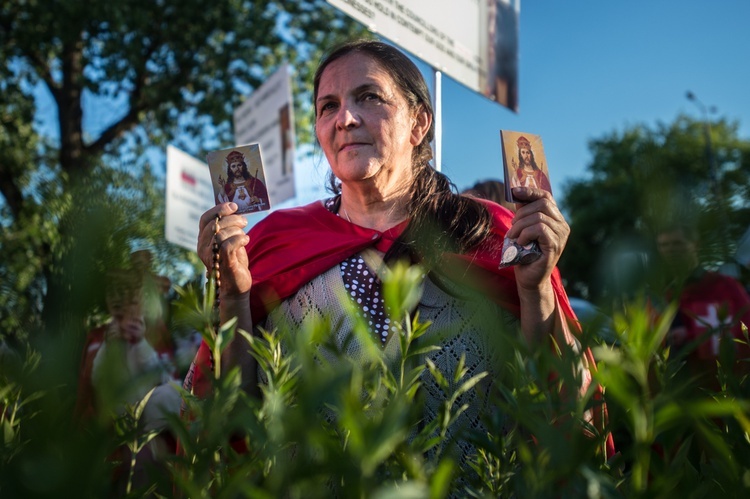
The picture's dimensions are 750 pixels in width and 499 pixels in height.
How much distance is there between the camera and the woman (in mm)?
1901

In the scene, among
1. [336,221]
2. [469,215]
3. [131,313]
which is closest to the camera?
[131,313]

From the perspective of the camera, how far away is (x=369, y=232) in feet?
7.77

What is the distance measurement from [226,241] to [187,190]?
16.7 ft

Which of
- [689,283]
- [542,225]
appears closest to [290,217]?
[542,225]

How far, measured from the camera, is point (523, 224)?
1.67m

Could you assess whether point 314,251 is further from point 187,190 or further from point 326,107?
point 187,190

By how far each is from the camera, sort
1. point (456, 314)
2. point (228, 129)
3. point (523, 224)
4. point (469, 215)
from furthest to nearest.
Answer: point (228, 129) → point (469, 215) → point (456, 314) → point (523, 224)

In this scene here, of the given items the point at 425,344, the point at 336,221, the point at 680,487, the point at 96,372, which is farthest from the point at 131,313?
the point at 336,221

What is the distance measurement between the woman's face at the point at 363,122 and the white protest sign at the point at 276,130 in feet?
13.0

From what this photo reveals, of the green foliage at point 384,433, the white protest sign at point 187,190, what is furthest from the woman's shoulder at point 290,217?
the white protest sign at point 187,190

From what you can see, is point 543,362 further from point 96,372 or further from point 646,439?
point 96,372

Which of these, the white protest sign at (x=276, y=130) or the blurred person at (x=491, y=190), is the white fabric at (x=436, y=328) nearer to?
the blurred person at (x=491, y=190)

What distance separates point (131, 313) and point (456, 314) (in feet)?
5.18

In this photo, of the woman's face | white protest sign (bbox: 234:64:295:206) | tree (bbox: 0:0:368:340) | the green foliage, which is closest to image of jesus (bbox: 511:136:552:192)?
the woman's face
